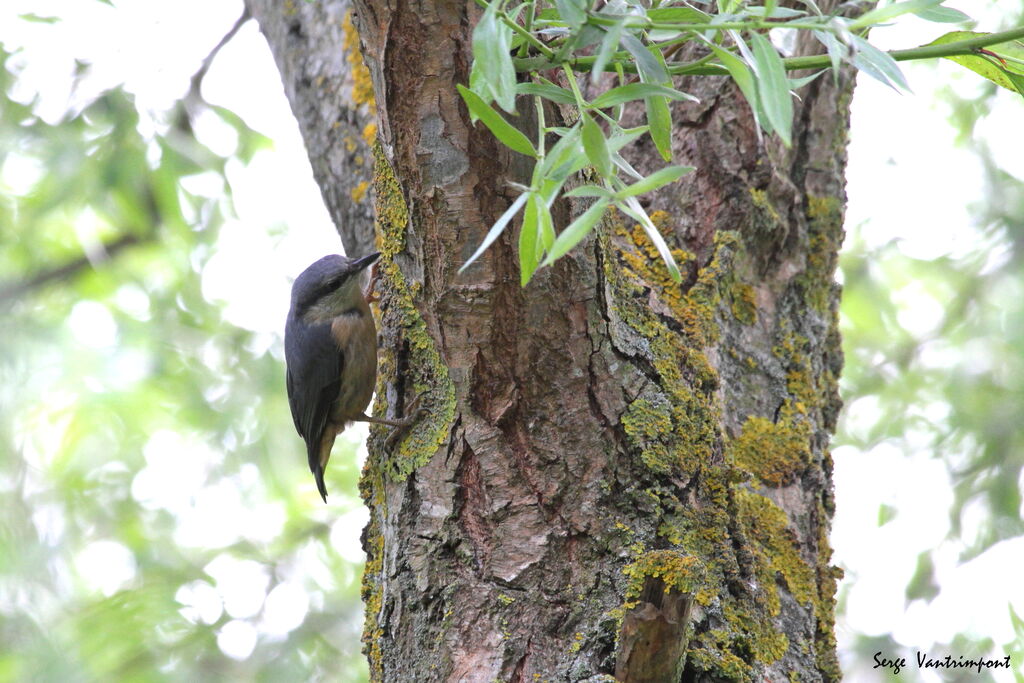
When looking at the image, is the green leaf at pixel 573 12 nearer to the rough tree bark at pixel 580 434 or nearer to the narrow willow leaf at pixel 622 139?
the narrow willow leaf at pixel 622 139

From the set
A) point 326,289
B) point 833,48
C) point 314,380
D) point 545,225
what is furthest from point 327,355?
point 833,48

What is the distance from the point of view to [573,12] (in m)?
1.40

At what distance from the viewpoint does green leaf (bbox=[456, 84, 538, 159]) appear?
4.81ft

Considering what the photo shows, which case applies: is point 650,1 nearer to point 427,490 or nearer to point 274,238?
point 427,490

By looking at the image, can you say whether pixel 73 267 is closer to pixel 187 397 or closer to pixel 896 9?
pixel 187 397

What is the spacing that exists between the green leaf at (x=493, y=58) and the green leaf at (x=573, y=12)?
0.10 metres

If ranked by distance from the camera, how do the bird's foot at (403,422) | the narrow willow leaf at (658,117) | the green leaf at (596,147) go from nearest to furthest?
the green leaf at (596,147)
the narrow willow leaf at (658,117)
the bird's foot at (403,422)

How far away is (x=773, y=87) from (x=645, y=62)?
0.23m

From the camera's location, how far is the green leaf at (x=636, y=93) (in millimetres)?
1378

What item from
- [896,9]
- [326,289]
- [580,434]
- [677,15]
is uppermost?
[326,289]

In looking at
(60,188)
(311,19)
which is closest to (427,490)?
(311,19)

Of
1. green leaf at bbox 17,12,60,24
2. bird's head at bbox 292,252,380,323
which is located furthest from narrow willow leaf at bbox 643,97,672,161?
green leaf at bbox 17,12,60,24

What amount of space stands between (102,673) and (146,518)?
138 cm

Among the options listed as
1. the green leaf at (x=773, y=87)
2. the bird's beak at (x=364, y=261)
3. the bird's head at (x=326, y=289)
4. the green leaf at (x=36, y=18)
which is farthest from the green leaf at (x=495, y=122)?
the green leaf at (x=36, y=18)
